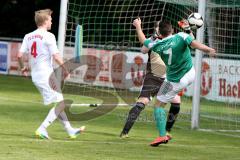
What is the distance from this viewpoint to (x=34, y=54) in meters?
13.4

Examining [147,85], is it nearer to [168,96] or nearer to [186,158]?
[168,96]

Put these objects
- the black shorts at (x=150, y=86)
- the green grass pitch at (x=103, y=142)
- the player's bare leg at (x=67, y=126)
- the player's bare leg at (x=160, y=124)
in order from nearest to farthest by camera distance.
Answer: the green grass pitch at (x=103, y=142)
the player's bare leg at (x=160, y=124)
the player's bare leg at (x=67, y=126)
the black shorts at (x=150, y=86)

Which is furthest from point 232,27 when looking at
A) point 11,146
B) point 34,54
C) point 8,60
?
point 8,60

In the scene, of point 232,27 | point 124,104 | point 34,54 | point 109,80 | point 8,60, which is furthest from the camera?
point 8,60

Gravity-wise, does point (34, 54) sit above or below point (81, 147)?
above

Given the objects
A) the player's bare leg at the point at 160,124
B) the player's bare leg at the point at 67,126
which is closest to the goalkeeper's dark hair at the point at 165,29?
the player's bare leg at the point at 160,124

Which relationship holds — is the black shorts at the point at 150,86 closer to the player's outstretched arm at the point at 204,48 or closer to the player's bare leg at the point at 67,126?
the player's bare leg at the point at 67,126

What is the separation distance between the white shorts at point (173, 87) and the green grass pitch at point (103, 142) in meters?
0.79

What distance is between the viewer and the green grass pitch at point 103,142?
1160 centimetres

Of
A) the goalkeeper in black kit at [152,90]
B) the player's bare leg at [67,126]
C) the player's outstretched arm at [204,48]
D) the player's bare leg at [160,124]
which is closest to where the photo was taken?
the player's outstretched arm at [204,48]

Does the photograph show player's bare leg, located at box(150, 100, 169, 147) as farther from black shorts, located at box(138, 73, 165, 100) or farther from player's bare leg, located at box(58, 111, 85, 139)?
player's bare leg, located at box(58, 111, 85, 139)

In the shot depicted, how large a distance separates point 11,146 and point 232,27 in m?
8.76

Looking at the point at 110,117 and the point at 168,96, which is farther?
the point at 110,117

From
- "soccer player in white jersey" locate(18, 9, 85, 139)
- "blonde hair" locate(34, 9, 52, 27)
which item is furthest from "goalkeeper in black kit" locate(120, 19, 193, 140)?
"blonde hair" locate(34, 9, 52, 27)
